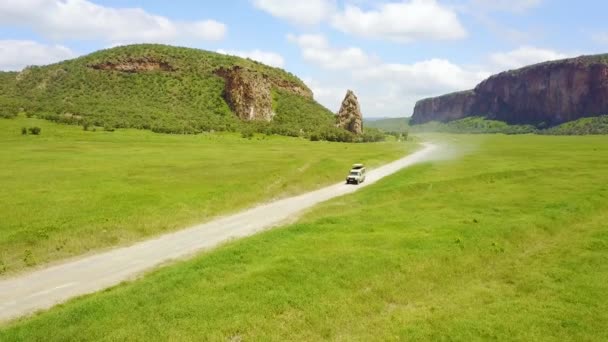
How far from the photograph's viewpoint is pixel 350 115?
614 feet

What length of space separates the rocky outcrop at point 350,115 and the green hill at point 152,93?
741cm

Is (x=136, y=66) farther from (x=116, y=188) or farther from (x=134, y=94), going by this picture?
(x=116, y=188)

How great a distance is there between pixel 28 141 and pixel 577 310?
325 ft

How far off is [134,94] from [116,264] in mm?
153410

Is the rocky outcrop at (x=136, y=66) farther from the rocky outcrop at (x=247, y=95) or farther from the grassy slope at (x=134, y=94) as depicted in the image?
the rocky outcrop at (x=247, y=95)

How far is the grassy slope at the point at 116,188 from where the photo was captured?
31953 millimetres

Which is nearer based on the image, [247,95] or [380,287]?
[380,287]

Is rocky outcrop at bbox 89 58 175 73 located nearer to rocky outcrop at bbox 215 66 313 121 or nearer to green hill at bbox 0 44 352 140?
green hill at bbox 0 44 352 140

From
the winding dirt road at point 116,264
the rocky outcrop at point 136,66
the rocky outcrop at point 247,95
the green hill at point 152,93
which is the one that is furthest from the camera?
the rocky outcrop at point 136,66

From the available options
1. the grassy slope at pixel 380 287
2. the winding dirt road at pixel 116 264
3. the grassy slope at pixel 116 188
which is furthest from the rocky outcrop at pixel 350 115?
the grassy slope at pixel 380 287

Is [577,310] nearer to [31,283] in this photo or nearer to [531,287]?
[531,287]

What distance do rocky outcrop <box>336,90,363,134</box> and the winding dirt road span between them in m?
145

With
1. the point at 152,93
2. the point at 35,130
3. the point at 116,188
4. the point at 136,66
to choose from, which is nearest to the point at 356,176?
the point at 116,188

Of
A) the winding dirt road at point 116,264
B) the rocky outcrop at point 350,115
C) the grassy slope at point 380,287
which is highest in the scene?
the rocky outcrop at point 350,115
